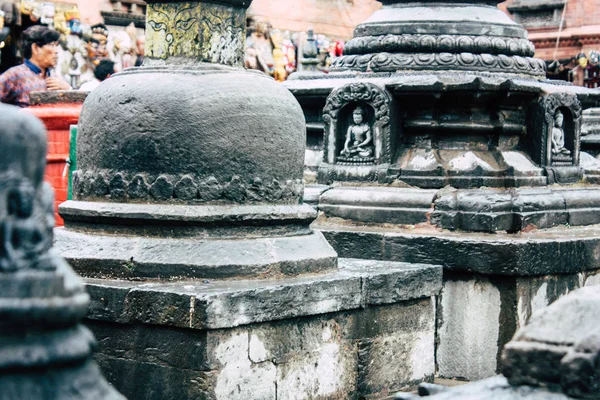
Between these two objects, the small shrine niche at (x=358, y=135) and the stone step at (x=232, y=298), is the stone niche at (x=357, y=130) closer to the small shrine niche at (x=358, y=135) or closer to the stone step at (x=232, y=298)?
the small shrine niche at (x=358, y=135)

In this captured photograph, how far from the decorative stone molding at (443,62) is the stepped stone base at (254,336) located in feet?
7.86

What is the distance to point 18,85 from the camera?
888 centimetres

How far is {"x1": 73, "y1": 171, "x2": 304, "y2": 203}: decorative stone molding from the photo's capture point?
16.3 feet

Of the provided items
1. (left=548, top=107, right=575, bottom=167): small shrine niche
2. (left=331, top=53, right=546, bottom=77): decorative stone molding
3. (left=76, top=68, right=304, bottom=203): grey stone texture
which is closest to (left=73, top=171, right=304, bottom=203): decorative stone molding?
(left=76, top=68, right=304, bottom=203): grey stone texture

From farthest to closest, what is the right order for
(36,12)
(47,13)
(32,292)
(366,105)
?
(47,13), (36,12), (366,105), (32,292)

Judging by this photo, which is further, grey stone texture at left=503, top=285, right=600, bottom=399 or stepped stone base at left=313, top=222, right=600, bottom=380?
stepped stone base at left=313, top=222, right=600, bottom=380

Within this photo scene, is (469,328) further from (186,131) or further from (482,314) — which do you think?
(186,131)

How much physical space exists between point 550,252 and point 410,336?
4.19ft

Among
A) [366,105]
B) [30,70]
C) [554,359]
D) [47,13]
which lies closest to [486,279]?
[366,105]

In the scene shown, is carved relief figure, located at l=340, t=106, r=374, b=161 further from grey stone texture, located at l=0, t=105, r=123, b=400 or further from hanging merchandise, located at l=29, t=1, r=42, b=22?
hanging merchandise, located at l=29, t=1, r=42, b=22

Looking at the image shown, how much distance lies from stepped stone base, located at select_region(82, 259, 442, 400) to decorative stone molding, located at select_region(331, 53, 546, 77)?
2.40m

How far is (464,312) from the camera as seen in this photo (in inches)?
255

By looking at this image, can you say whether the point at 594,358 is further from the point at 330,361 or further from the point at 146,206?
the point at 146,206

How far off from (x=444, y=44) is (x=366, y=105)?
678 millimetres
